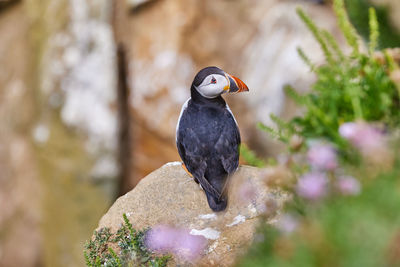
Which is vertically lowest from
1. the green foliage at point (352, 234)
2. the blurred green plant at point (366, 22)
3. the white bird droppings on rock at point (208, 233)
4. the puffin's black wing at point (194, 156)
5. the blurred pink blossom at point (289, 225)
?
the green foliage at point (352, 234)

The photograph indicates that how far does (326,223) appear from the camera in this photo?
98 centimetres

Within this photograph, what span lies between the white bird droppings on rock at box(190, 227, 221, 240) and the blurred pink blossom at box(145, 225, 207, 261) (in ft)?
0.06

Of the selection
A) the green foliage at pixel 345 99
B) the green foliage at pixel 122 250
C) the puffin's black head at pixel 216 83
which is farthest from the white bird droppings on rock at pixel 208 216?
the puffin's black head at pixel 216 83

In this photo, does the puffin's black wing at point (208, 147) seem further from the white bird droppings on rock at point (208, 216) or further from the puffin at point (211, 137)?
the white bird droppings on rock at point (208, 216)

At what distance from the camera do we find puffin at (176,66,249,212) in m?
2.42

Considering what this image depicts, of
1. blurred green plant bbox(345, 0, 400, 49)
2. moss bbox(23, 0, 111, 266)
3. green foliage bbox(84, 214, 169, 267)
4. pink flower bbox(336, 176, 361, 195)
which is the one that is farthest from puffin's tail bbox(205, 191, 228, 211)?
moss bbox(23, 0, 111, 266)

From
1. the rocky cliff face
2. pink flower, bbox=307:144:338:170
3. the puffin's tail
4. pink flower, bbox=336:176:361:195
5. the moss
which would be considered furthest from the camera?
the moss

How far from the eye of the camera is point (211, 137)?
2494mm

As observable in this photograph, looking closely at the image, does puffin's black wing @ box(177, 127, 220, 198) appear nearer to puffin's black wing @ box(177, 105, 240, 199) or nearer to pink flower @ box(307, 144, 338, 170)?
puffin's black wing @ box(177, 105, 240, 199)

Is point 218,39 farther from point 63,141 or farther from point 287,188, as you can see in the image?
point 287,188

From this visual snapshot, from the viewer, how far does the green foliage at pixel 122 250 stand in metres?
2.16

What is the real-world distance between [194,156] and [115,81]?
4092 mm

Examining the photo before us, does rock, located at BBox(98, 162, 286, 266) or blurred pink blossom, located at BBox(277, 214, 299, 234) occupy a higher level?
rock, located at BBox(98, 162, 286, 266)

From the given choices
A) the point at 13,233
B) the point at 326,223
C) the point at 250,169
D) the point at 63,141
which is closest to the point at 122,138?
the point at 63,141
